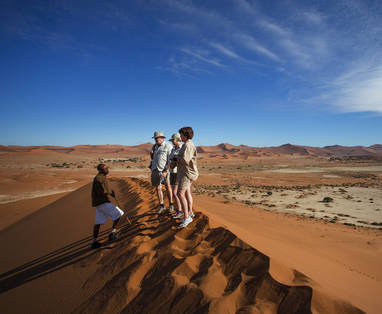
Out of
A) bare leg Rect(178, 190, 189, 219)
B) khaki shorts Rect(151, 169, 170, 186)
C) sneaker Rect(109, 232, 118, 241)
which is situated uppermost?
khaki shorts Rect(151, 169, 170, 186)

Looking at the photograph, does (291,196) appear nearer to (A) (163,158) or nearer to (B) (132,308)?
(A) (163,158)

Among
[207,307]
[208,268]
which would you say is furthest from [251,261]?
[207,307]

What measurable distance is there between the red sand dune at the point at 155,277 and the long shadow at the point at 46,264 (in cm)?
2

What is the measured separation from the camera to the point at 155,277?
2312mm

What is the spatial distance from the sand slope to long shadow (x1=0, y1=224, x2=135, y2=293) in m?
0.01

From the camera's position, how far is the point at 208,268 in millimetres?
2279

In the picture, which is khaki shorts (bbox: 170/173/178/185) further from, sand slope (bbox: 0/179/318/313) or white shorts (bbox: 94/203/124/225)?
white shorts (bbox: 94/203/124/225)

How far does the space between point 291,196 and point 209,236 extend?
10594 mm

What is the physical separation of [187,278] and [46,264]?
7.89 feet

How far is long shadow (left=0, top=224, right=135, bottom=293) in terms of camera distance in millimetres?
2832

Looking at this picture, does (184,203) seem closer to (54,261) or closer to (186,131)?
(186,131)

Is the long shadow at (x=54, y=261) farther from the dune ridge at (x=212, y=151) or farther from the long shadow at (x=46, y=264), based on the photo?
the dune ridge at (x=212, y=151)

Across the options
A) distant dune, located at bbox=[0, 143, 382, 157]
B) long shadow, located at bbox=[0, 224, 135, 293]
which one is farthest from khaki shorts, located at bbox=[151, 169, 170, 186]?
distant dune, located at bbox=[0, 143, 382, 157]

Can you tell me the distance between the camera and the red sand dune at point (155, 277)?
182cm
